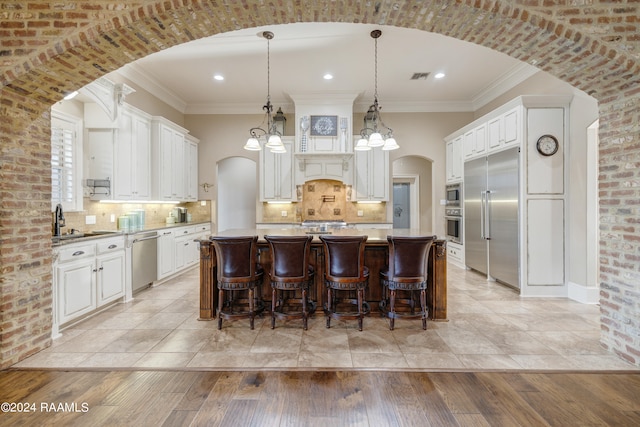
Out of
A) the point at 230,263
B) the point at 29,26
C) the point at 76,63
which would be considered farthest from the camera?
the point at 230,263

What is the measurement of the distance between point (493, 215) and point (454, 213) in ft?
4.47

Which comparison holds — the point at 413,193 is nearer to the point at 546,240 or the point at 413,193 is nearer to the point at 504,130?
the point at 504,130

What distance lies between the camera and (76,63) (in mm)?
2355

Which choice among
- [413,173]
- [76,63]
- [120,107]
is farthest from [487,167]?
[120,107]

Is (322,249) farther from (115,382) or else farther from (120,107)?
(120,107)

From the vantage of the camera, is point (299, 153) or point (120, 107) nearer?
point (120, 107)

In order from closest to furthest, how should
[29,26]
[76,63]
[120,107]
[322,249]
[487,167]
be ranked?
[29,26], [76,63], [322,249], [120,107], [487,167]

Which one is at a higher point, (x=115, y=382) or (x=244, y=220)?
(x=244, y=220)

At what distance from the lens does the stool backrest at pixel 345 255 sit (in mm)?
3041

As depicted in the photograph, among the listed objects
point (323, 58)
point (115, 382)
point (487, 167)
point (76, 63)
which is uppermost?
point (323, 58)

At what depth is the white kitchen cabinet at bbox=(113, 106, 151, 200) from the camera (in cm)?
445

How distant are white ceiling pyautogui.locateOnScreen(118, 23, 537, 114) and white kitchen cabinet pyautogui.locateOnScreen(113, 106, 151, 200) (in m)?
0.80

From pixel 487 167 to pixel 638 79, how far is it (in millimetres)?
2772

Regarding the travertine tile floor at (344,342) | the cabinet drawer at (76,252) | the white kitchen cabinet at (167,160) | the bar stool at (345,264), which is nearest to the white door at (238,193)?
the white kitchen cabinet at (167,160)
